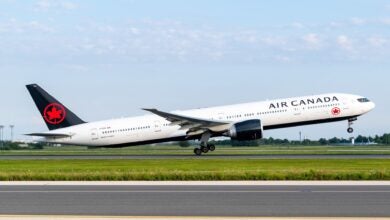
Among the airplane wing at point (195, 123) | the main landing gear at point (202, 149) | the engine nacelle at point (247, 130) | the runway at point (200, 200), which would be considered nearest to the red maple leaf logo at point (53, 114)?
the airplane wing at point (195, 123)

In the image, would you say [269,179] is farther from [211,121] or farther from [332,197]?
[211,121]

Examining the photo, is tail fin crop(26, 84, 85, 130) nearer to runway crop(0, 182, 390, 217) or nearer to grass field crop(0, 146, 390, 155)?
grass field crop(0, 146, 390, 155)

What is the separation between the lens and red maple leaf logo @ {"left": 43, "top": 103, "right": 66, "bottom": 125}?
58.6 m

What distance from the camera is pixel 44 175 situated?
30359mm

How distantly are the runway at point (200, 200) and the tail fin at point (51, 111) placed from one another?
3404cm

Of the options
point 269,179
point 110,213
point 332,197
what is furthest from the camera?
point 269,179

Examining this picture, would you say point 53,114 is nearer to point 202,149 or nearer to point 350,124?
point 202,149

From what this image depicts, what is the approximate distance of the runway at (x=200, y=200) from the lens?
1628 centimetres

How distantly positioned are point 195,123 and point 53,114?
11.5 m

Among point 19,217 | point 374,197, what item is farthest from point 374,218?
point 19,217

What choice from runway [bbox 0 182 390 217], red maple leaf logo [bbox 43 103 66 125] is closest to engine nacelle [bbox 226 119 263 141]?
red maple leaf logo [bbox 43 103 66 125]

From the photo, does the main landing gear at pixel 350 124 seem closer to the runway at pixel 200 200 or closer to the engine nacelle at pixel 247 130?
the engine nacelle at pixel 247 130

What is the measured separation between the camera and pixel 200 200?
1898 cm

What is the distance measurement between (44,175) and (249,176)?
8.11 m
